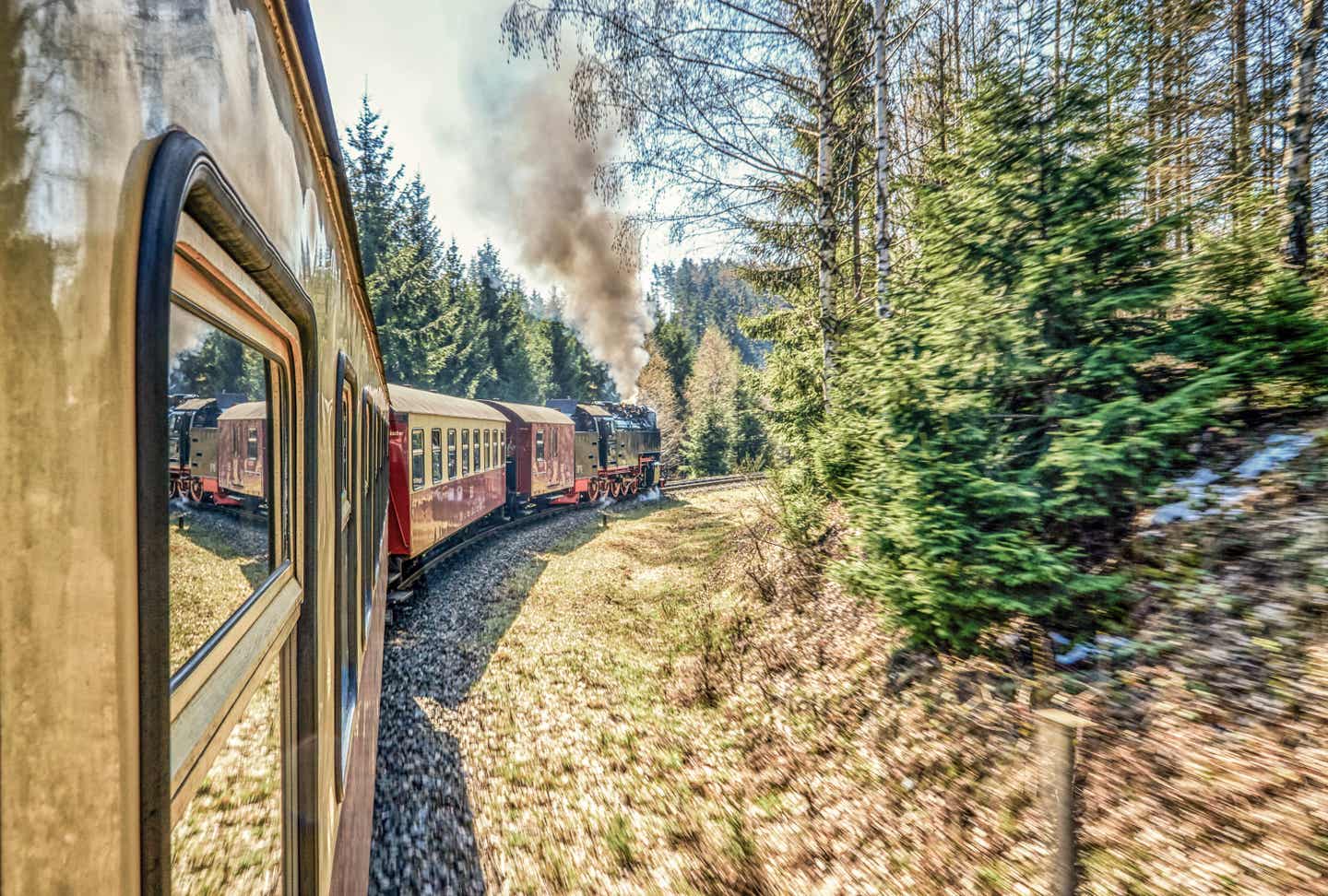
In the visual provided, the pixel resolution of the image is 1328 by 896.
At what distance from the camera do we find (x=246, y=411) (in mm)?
1130

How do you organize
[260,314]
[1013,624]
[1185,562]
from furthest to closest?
[1013,624], [1185,562], [260,314]

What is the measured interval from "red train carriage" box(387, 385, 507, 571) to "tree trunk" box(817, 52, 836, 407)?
5371 mm

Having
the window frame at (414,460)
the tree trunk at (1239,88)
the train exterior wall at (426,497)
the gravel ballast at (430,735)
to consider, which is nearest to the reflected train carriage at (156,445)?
the gravel ballast at (430,735)

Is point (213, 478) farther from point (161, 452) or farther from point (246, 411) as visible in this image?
point (161, 452)

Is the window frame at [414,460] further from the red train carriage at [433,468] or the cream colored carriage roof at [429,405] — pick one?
the cream colored carriage roof at [429,405]

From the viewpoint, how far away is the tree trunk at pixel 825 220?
287 inches

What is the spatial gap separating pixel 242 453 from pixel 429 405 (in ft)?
27.1

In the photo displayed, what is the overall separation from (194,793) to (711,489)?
21.8 metres

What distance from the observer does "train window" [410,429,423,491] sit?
26.1 feet

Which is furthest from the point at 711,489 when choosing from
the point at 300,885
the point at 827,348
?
the point at 300,885

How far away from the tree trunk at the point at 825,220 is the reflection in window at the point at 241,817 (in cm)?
658

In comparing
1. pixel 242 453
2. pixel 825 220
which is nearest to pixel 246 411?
pixel 242 453

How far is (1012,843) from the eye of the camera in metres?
3.34

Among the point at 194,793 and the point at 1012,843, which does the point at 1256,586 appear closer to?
the point at 1012,843
